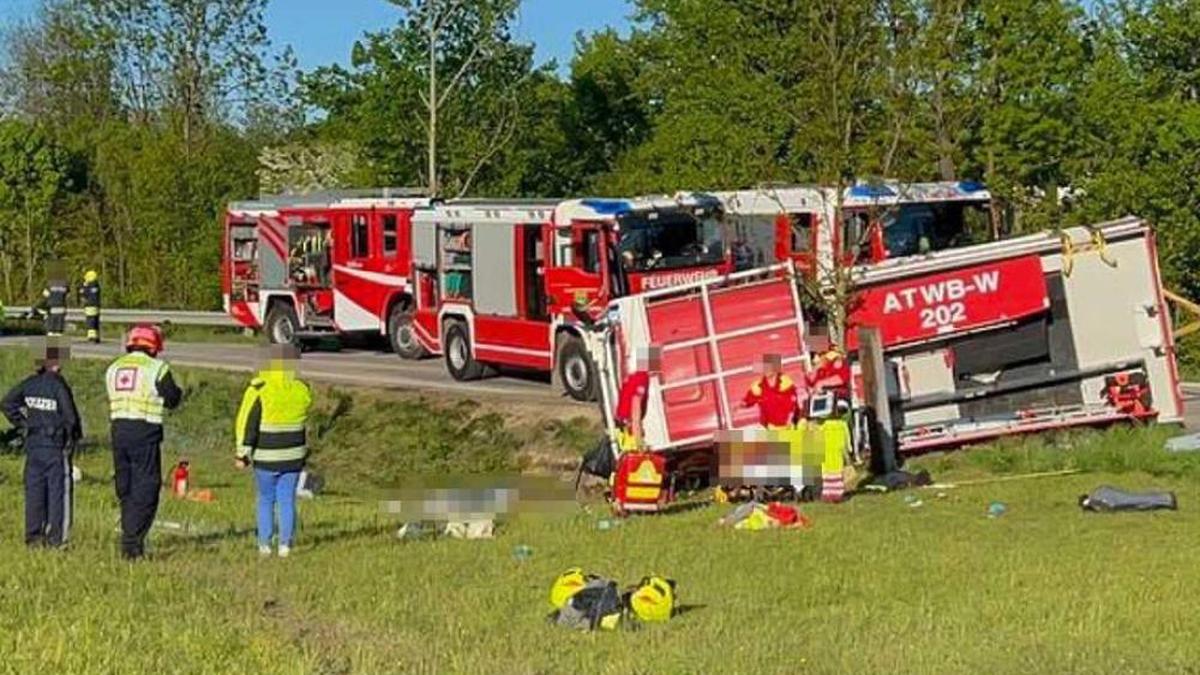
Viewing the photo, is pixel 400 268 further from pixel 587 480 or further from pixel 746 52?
pixel 746 52

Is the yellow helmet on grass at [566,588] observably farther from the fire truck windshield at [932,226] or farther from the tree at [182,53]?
the tree at [182,53]

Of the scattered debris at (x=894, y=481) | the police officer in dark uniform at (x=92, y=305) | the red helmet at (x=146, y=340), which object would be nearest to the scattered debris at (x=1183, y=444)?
the scattered debris at (x=894, y=481)

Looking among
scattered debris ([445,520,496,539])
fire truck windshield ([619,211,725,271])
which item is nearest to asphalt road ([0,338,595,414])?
fire truck windshield ([619,211,725,271])

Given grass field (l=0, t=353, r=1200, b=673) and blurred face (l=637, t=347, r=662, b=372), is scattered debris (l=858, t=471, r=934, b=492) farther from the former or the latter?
blurred face (l=637, t=347, r=662, b=372)

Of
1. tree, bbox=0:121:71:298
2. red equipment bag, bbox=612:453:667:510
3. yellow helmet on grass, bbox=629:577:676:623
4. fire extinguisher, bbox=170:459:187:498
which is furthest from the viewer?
tree, bbox=0:121:71:298

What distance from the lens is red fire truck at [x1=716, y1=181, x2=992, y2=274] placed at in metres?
25.4

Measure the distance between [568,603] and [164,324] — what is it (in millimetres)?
36544

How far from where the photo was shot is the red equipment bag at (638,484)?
1689cm

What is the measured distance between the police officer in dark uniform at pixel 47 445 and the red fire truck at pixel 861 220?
1242cm

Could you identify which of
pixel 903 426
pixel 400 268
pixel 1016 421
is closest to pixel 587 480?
pixel 903 426

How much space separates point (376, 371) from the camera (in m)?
32.0

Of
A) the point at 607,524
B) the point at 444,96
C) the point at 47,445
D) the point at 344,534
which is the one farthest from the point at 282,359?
the point at 444,96

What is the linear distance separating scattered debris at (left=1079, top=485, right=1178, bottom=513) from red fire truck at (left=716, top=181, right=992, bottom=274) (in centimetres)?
879

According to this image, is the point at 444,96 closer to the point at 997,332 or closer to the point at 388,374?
→ the point at 388,374
